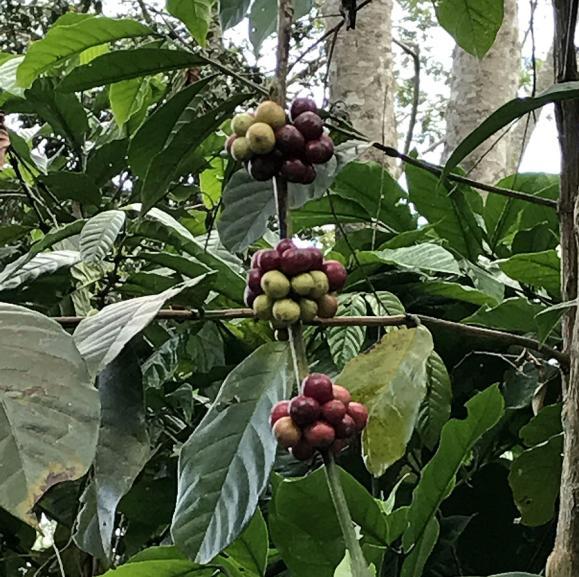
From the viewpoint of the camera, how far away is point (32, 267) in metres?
0.71

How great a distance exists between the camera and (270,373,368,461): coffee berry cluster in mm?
350

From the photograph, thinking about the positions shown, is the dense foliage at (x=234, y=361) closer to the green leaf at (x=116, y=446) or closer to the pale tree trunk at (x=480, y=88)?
the green leaf at (x=116, y=446)

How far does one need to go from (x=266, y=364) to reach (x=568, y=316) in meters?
0.20

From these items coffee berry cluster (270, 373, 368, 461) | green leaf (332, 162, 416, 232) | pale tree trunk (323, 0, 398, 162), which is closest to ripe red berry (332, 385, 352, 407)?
coffee berry cluster (270, 373, 368, 461)

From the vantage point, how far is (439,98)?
5.57m

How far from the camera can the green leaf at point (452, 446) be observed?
20.9 inches

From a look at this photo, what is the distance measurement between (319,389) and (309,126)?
142 mm

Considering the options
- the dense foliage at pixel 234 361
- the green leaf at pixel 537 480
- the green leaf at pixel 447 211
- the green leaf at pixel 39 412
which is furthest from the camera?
the green leaf at pixel 447 211

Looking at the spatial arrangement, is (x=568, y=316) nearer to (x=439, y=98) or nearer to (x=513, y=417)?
(x=513, y=417)

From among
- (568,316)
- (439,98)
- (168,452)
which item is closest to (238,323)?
(168,452)

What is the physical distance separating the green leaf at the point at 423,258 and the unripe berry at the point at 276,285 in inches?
15.3

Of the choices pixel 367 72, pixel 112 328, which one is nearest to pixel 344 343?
pixel 112 328

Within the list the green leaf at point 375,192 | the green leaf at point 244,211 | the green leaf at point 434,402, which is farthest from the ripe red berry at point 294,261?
the green leaf at point 375,192

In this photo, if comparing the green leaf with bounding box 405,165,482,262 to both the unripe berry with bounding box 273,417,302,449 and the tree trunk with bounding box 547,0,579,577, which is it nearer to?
the tree trunk with bounding box 547,0,579,577
